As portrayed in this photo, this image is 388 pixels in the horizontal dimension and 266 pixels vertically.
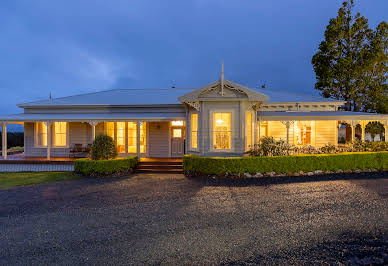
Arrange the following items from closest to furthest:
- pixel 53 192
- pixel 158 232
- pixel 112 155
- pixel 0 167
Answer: pixel 158 232
pixel 53 192
pixel 112 155
pixel 0 167

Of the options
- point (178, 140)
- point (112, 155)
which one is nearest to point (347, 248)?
point (112, 155)

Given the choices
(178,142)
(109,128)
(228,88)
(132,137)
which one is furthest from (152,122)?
(228,88)

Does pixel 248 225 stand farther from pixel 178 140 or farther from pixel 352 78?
pixel 352 78

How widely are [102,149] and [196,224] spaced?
8066mm

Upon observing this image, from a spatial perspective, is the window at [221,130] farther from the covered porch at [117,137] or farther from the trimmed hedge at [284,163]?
the covered porch at [117,137]

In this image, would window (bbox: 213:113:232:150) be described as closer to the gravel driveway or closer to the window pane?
the window pane

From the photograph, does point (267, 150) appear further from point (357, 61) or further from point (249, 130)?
point (357, 61)

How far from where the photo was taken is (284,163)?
10656mm

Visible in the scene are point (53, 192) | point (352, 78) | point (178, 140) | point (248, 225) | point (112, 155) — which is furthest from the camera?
point (352, 78)

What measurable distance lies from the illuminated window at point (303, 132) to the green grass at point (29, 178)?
45.0ft

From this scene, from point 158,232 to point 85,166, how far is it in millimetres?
7906

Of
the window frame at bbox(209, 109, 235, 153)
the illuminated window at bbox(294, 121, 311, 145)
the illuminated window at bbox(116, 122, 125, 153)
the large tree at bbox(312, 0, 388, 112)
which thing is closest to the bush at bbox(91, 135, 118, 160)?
the illuminated window at bbox(116, 122, 125, 153)

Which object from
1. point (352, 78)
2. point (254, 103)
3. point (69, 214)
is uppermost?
point (352, 78)

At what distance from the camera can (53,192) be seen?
8.33 meters
